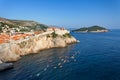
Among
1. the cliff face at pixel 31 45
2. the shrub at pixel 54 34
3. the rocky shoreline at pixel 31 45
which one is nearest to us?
the rocky shoreline at pixel 31 45

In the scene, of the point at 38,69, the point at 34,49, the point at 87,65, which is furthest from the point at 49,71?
the point at 34,49

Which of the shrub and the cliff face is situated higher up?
the shrub

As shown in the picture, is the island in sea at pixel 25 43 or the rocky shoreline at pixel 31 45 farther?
the rocky shoreline at pixel 31 45

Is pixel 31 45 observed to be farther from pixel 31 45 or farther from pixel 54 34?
pixel 54 34

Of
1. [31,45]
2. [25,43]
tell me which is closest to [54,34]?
[31,45]

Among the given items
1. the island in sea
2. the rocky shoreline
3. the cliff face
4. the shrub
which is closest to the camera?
the island in sea

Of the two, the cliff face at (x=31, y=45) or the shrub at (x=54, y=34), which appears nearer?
the cliff face at (x=31, y=45)

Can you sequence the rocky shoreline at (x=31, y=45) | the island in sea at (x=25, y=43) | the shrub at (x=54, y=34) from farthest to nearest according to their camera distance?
the shrub at (x=54, y=34)
the rocky shoreline at (x=31, y=45)
the island in sea at (x=25, y=43)

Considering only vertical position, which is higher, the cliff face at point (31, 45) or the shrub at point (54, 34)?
the shrub at point (54, 34)

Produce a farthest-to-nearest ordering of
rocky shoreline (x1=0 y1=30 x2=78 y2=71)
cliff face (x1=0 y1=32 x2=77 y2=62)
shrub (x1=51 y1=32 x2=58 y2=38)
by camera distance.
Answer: shrub (x1=51 y1=32 x2=58 y2=38)
cliff face (x1=0 y1=32 x2=77 y2=62)
rocky shoreline (x1=0 y1=30 x2=78 y2=71)

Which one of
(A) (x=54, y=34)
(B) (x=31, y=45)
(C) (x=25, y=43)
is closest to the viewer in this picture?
(C) (x=25, y=43)
